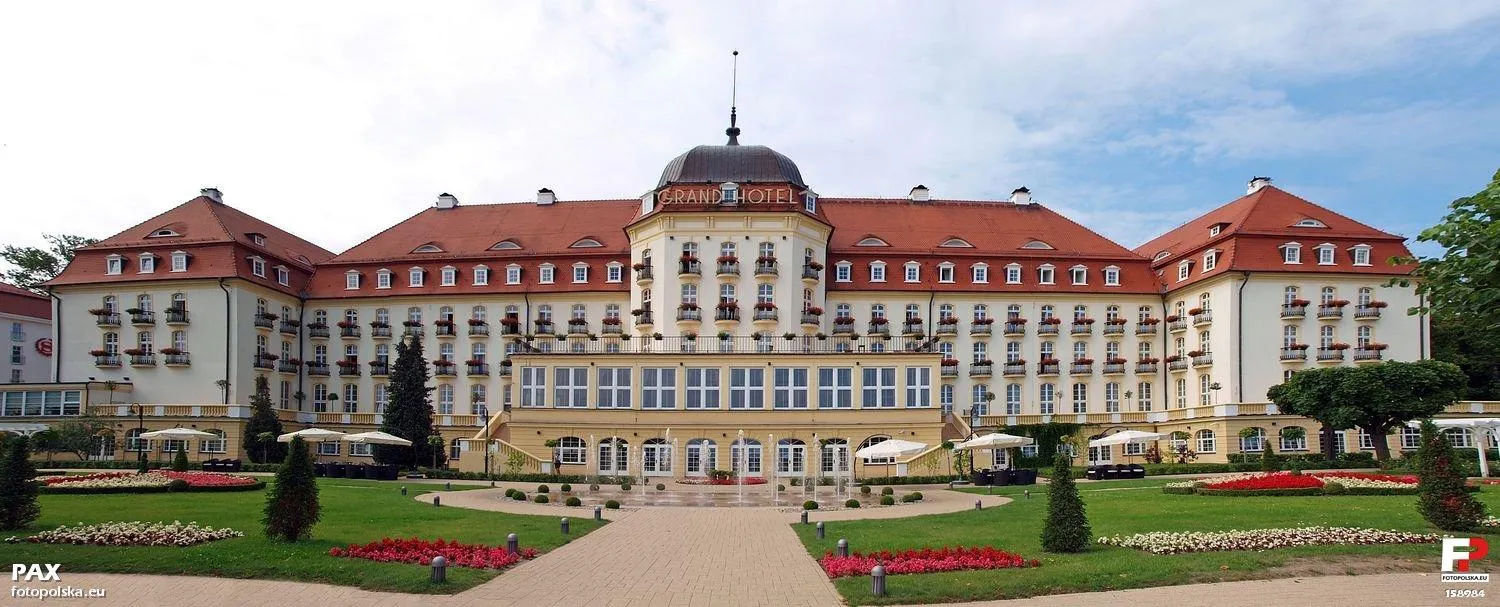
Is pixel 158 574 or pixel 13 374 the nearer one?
pixel 158 574

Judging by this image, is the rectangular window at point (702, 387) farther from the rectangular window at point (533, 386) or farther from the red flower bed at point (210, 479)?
the red flower bed at point (210, 479)

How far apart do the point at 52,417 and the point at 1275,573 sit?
57229 mm

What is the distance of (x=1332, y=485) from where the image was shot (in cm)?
3186

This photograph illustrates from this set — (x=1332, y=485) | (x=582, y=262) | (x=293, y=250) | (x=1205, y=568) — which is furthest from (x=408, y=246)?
(x=1205, y=568)

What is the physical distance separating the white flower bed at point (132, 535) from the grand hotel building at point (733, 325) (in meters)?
28.0

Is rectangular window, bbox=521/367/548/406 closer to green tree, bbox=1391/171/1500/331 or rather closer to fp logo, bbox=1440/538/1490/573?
fp logo, bbox=1440/538/1490/573

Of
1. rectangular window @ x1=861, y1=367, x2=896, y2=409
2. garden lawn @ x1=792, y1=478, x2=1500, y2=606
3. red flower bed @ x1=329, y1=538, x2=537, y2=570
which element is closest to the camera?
garden lawn @ x1=792, y1=478, x2=1500, y2=606

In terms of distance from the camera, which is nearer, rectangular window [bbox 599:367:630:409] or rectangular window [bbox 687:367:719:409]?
rectangular window [bbox 687:367:719:409]

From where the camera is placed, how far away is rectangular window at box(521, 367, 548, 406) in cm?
5141

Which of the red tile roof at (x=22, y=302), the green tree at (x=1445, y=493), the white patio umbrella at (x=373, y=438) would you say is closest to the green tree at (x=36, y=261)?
the red tile roof at (x=22, y=302)

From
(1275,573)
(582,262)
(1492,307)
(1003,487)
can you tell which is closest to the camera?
(1492,307)

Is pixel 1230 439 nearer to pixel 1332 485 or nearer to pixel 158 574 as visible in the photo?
pixel 1332 485

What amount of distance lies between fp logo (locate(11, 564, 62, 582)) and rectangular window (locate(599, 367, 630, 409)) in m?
33.7

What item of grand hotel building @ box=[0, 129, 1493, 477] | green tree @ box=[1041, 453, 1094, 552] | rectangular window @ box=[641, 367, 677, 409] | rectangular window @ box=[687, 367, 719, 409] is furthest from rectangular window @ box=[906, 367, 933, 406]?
green tree @ box=[1041, 453, 1094, 552]
